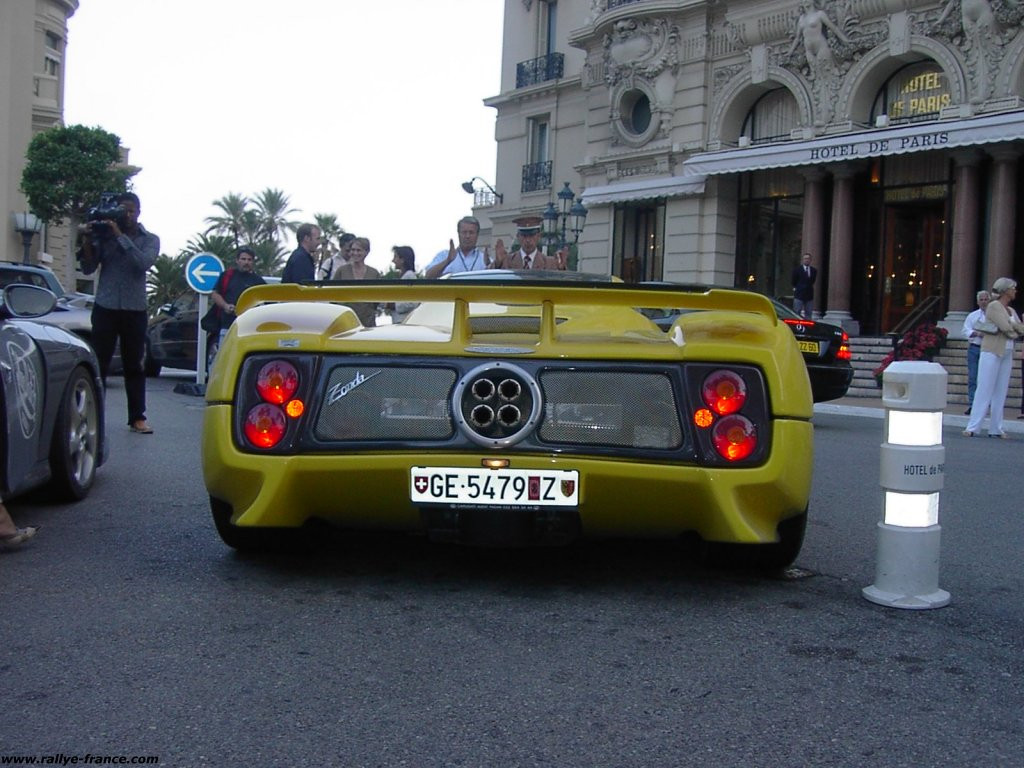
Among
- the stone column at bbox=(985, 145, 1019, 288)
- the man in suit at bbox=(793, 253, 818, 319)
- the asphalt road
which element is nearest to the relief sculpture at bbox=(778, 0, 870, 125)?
the man in suit at bbox=(793, 253, 818, 319)

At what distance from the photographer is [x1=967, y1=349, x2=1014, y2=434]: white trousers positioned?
37.0 feet

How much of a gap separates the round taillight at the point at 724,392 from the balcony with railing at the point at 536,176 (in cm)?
2840

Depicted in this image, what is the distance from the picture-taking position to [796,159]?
73.4ft

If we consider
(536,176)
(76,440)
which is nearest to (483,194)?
(536,176)

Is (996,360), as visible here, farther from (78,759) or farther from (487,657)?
(78,759)

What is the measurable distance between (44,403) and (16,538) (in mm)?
821

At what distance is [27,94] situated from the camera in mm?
45938

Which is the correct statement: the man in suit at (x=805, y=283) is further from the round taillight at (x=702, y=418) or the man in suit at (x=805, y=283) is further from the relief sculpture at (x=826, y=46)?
the round taillight at (x=702, y=418)

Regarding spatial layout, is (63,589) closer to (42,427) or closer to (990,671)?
(42,427)

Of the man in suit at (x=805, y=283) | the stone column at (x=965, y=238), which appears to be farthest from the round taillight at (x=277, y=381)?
the man in suit at (x=805, y=283)

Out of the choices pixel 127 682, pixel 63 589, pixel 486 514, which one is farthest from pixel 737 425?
pixel 63 589

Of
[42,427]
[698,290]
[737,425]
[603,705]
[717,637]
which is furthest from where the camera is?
[42,427]

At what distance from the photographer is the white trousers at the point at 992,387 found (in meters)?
11.3

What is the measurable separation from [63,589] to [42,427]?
4.48 ft
